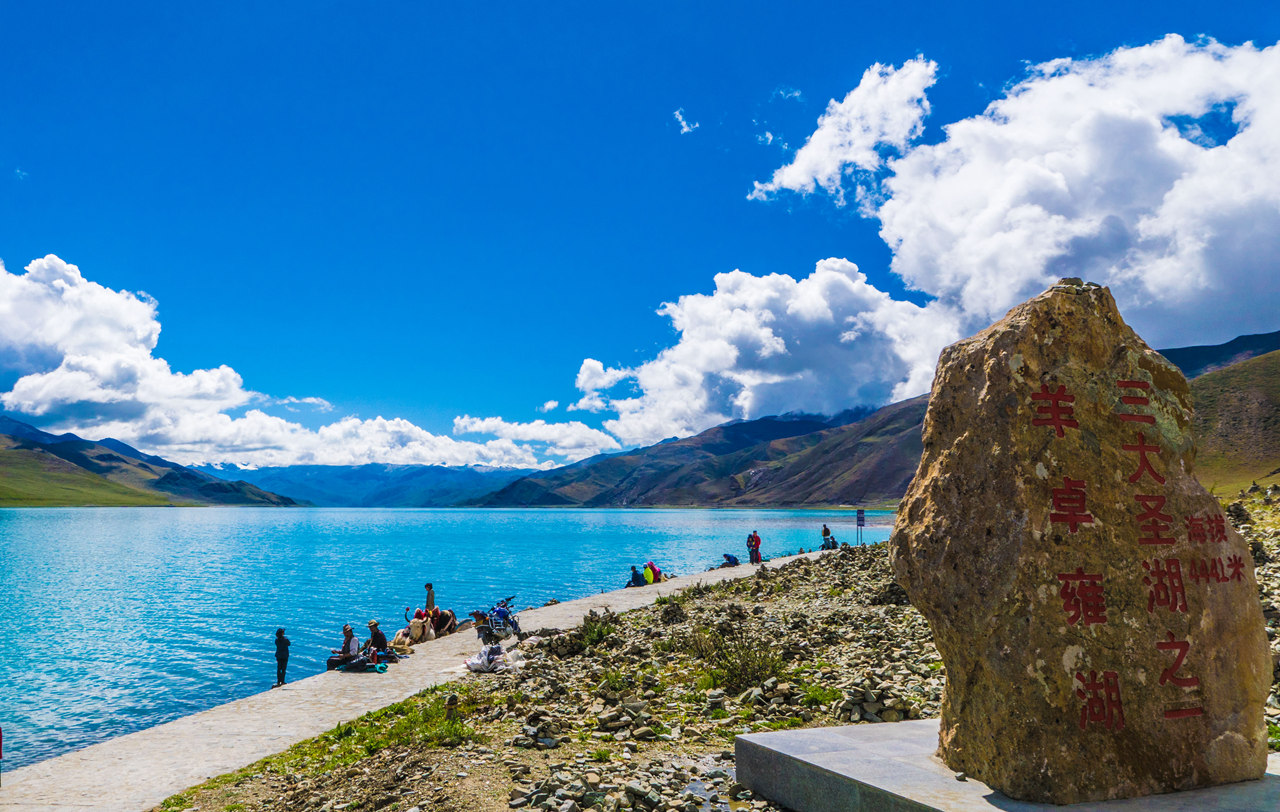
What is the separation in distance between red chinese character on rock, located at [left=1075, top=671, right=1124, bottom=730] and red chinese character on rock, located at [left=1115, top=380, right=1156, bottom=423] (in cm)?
238

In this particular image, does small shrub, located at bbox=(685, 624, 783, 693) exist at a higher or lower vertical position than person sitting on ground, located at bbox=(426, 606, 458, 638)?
higher

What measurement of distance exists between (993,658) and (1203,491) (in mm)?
2760

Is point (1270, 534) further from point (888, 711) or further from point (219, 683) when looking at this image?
point (219, 683)

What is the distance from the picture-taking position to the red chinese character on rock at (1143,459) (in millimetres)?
6898

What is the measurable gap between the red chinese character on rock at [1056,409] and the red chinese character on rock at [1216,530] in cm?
159

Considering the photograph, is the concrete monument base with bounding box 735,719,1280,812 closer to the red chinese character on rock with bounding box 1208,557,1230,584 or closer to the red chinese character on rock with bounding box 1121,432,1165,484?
the red chinese character on rock with bounding box 1208,557,1230,584

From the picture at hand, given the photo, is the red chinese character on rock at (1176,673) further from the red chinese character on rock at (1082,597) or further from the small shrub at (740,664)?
the small shrub at (740,664)

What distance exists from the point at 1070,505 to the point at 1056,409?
897mm

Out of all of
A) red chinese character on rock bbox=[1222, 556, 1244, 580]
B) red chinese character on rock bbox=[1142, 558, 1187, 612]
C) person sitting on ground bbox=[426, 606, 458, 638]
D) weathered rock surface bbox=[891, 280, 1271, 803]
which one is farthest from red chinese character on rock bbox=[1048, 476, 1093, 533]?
person sitting on ground bbox=[426, 606, 458, 638]

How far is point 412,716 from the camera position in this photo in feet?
45.7

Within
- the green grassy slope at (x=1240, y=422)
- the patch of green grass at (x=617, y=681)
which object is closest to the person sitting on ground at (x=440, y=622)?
the patch of green grass at (x=617, y=681)

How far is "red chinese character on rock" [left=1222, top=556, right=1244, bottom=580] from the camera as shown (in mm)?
6844

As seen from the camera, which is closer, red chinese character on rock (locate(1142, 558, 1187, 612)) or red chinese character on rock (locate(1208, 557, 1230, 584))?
red chinese character on rock (locate(1142, 558, 1187, 612))

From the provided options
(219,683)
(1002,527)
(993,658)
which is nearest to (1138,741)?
(993,658)
